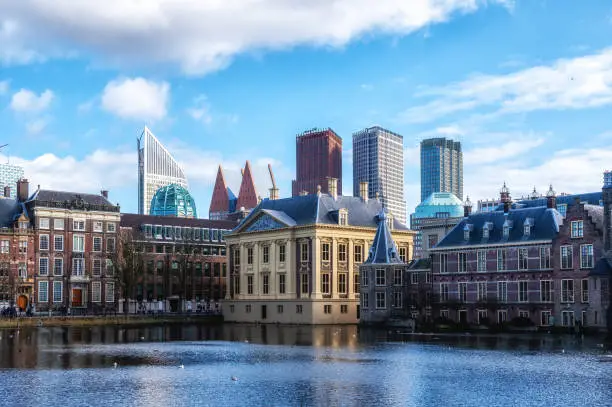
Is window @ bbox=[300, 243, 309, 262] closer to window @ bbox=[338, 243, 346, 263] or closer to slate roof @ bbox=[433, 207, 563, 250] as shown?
window @ bbox=[338, 243, 346, 263]

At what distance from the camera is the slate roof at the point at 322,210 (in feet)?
395

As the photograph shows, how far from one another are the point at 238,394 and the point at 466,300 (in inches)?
2399

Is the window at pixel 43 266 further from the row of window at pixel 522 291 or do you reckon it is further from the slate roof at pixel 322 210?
the row of window at pixel 522 291

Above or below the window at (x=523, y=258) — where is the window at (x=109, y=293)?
below

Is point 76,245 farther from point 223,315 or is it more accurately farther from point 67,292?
point 223,315

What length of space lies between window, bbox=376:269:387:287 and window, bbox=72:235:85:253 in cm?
4811

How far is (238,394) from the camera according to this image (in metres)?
38.9

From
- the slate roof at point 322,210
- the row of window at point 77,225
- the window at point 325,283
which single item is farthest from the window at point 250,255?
the row of window at point 77,225

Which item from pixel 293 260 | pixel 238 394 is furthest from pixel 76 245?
pixel 238 394

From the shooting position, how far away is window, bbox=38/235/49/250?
4995 inches

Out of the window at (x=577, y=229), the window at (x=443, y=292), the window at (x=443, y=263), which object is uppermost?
the window at (x=577, y=229)

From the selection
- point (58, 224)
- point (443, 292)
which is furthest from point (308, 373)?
point (58, 224)

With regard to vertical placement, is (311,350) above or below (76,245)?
below

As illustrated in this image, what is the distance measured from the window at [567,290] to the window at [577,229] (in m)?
4.38
